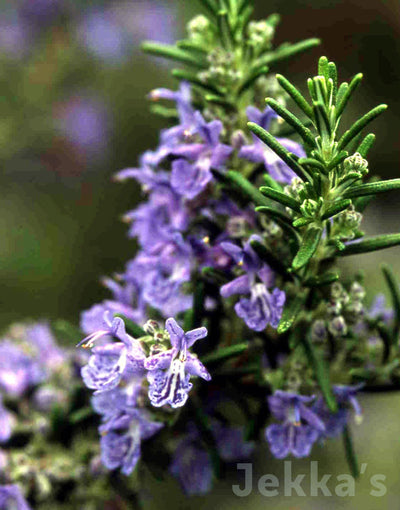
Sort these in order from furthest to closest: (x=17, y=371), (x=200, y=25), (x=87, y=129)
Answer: (x=87, y=129)
(x=17, y=371)
(x=200, y=25)

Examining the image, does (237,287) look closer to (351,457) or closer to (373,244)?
(373,244)

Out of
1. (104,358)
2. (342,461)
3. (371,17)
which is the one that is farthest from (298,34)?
(104,358)

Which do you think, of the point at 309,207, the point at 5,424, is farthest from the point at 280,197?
the point at 5,424

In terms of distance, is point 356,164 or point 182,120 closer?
point 356,164

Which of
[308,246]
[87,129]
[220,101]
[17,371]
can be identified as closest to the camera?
[308,246]

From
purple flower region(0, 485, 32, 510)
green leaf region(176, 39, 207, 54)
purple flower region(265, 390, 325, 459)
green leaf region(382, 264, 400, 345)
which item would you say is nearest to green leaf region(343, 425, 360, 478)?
purple flower region(265, 390, 325, 459)

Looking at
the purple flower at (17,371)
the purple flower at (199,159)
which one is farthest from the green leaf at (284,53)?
the purple flower at (17,371)
